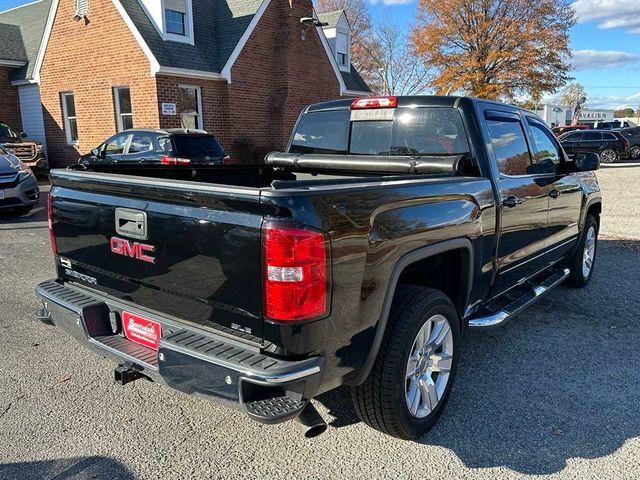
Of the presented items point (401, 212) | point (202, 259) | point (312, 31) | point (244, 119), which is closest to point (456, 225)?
point (401, 212)

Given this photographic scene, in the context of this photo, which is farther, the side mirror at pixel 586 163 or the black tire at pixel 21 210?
the black tire at pixel 21 210

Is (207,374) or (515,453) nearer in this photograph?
(207,374)

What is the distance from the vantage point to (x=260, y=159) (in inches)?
723

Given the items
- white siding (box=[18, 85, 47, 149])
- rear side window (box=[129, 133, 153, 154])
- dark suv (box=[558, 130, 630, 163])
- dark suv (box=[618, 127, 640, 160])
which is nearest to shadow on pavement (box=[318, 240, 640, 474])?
rear side window (box=[129, 133, 153, 154])

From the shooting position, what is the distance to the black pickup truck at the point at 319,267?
2.23 m

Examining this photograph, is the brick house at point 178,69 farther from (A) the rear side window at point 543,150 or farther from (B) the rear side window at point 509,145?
(B) the rear side window at point 509,145

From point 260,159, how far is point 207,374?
650 inches

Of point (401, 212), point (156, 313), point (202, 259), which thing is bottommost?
point (156, 313)

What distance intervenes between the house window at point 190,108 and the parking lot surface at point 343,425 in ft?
41.2

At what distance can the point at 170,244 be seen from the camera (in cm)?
253

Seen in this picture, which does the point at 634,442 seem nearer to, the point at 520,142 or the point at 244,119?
the point at 520,142

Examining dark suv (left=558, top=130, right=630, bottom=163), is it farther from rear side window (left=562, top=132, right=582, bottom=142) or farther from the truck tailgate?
the truck tailgate

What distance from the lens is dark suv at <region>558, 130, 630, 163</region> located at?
80.8 ft

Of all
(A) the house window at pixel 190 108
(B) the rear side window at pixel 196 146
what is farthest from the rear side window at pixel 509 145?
(A) the house window at pixel 190 108
